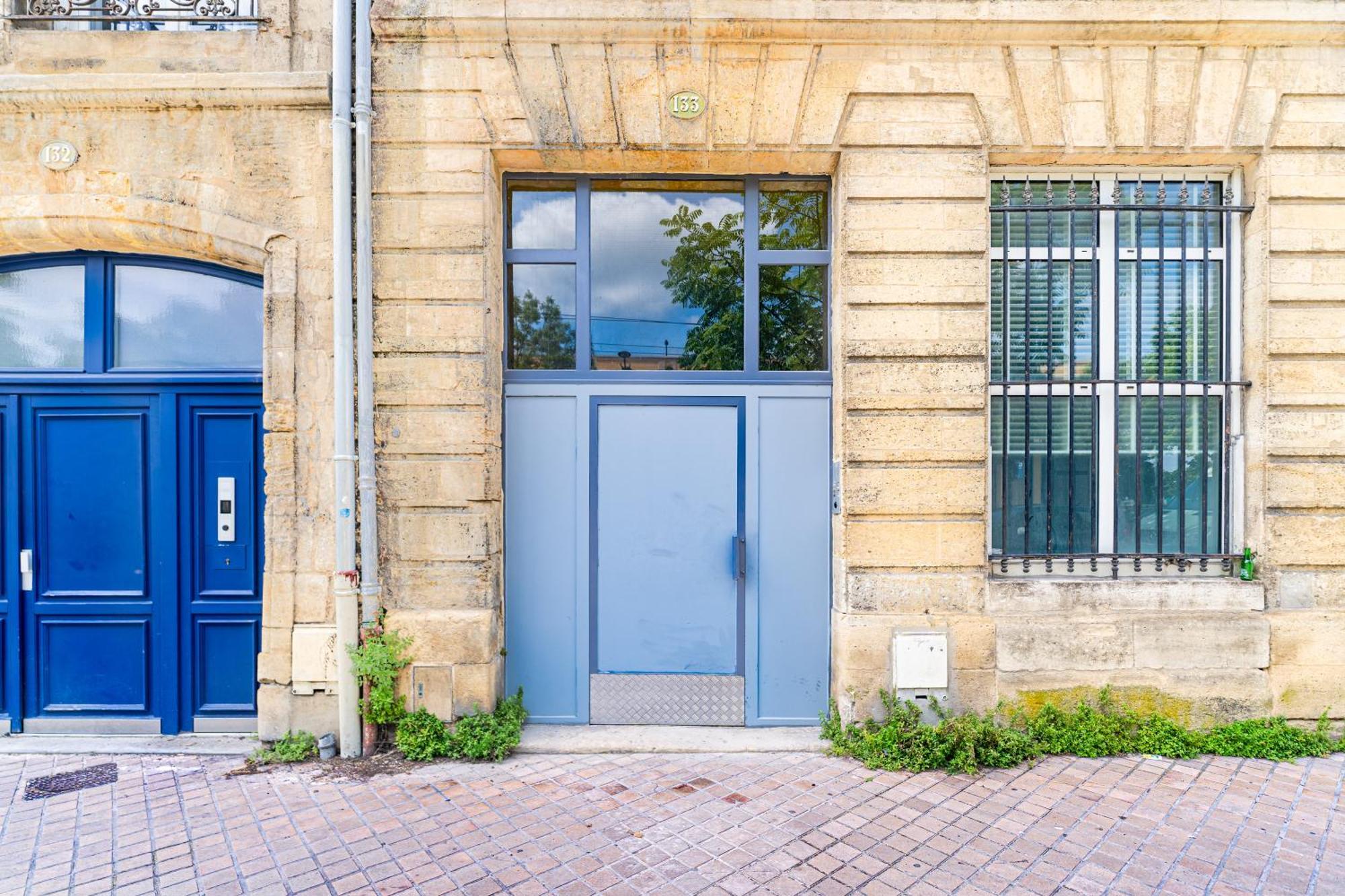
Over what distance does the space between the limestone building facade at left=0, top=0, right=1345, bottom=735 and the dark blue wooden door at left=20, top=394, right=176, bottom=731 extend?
962 mm

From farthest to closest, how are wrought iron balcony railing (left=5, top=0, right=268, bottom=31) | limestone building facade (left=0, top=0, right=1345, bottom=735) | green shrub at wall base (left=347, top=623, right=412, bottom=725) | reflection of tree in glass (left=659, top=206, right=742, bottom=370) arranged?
reflection of tree in glass (left=659, top=206, right=742, bottom=370) < wrought iron balcony railing (left=5, top=0, right=268, bottom=31) < limestone building facade (left=0, top=0, right=1345, bottom=735) < green shrub at wall base (left=347, top=623, right=412, bottom=725)

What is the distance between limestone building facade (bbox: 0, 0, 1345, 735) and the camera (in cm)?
436

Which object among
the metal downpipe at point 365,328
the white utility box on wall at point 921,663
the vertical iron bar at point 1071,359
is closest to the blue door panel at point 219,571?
the metal downpipe at point 365,328

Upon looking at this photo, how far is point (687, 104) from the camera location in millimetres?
4449

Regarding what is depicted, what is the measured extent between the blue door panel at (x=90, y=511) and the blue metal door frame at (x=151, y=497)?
0.16 feet

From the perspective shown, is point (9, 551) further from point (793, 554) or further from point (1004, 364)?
point (1004, 364)

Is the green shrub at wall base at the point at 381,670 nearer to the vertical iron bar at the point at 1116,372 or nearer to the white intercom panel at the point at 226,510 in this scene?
the white intercom panel at the point at 226,510

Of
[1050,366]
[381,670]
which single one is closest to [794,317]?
[1050,366]

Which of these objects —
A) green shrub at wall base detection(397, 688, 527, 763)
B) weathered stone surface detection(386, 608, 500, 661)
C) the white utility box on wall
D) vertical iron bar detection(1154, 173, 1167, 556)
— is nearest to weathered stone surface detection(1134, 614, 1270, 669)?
vertical iron bar detection(1154, 173, 1167, 556)

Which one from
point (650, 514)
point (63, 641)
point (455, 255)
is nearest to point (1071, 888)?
point (650, 514)

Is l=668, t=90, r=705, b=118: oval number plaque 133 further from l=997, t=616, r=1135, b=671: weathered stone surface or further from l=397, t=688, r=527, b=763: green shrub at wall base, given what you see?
l=397, t=688, r=527, b=763: green shrub at wall base

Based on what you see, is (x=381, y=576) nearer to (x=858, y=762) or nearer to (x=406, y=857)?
(x=406, y=857)

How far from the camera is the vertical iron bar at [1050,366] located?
466 cm

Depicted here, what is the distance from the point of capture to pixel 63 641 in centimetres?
466
